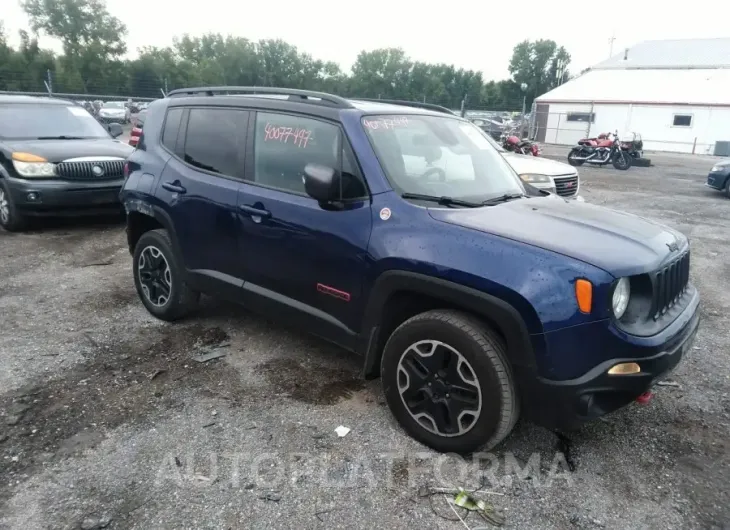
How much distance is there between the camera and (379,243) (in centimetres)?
296

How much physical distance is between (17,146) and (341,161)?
242 inches

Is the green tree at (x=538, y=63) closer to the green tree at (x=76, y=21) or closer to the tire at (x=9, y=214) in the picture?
the green tree at (x=76, y=21)

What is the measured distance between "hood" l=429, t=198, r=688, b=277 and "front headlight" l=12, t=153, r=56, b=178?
20.4ft

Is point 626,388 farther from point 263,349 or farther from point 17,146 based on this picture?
point 17,146

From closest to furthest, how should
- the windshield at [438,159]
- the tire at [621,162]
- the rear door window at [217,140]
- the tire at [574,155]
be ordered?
the windshield at [438,159], the rear door window at [217,140], the tire at [621,162], the tire at [574,155]

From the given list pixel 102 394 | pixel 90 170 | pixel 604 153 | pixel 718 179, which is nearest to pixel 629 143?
pixel 604 153

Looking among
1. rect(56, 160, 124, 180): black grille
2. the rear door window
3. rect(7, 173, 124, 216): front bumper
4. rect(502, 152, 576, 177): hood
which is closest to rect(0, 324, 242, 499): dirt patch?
the rear door window

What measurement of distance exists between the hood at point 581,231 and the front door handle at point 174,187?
6.87 feet

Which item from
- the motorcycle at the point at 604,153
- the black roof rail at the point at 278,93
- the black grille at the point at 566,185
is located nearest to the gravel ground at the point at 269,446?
the black roof rail at the point at 278,93

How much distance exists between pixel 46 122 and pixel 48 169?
1.46m

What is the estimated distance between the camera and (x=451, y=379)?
9.16ft

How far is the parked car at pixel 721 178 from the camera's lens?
12.5m

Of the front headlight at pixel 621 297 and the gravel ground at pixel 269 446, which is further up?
the front headlight at pixel 621 297

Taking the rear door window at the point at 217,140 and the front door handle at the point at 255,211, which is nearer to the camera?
the front door handle at the point at 255,211
